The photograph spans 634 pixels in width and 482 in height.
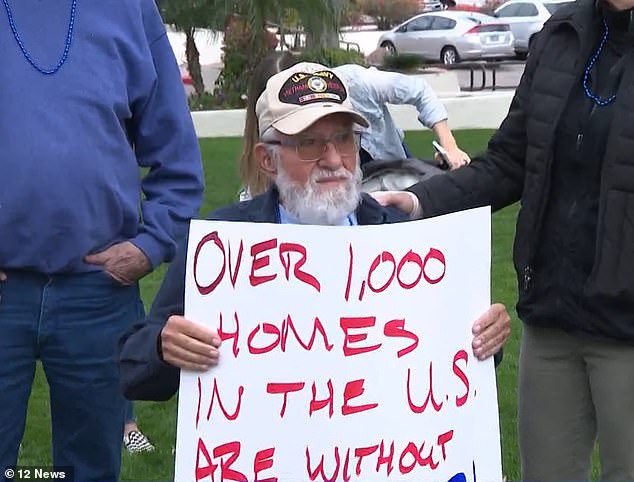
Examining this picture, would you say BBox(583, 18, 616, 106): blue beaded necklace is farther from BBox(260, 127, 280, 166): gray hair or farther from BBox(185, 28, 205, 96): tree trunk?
BBox(185, 28, 205, 96): tree trunk

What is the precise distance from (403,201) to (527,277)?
0.38 m

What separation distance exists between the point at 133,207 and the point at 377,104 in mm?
2405

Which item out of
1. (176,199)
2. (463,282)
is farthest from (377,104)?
(463,282)

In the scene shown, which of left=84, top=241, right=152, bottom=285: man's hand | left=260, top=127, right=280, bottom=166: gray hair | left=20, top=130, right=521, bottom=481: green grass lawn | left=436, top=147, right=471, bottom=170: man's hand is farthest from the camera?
left=436, top=147, right=471, bottom=170: man's hand

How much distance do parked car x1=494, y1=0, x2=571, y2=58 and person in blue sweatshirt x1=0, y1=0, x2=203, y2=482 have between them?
24.3m

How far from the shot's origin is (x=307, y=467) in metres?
2.23

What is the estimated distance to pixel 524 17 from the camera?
27.5m

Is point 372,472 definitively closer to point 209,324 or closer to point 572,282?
point 209,324

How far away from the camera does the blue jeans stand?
8.75 feet

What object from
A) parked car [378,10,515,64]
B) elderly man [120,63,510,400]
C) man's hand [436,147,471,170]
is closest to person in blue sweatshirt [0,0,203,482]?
elderly man [120,63,510,400]

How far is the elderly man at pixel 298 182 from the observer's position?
7.61 feet

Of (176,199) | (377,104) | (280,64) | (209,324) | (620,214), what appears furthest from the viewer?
(377,104)

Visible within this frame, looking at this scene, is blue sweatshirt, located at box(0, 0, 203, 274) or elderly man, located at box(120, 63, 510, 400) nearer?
elderly man, located at box(120, 63, 510, 400)

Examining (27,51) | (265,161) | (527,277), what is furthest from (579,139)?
(27,51)
